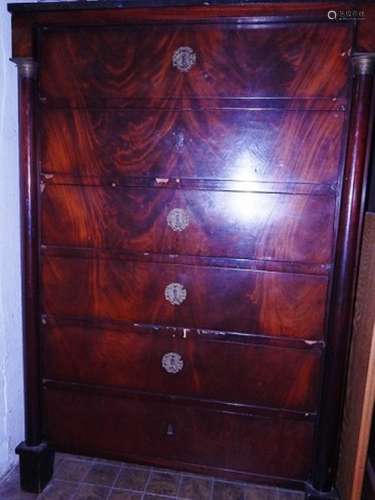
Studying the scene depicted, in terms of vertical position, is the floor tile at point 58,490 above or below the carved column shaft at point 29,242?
below

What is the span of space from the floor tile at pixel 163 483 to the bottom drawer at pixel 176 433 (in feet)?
0.42

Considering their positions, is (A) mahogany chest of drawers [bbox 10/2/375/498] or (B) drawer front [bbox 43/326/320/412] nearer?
(A) mahogany chest of drawers [bbox 10/2/375/498]

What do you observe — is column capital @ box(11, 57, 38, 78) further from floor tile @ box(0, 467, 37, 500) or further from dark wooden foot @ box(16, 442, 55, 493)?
floor tile @ box(0, 467, 37, 500)

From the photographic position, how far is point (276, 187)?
3.80 feet

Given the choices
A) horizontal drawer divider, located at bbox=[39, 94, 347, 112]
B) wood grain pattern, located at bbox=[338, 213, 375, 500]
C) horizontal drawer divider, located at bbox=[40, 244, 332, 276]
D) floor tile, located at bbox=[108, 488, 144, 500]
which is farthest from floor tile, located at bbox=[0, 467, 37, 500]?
horizontal drawer divider, located at bbox=[39, 94, 347, 112]

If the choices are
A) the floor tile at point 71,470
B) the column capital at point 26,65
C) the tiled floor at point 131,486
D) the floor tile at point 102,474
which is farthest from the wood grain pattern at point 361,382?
the column capital at point 26,65

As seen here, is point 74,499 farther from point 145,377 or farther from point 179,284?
point 179,284

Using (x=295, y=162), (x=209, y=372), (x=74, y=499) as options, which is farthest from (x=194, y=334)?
(x=74, y=499)

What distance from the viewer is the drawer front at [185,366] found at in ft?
4.03

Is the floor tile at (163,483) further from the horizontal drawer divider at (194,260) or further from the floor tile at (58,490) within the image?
the horizontal drawer divider at (194,260)

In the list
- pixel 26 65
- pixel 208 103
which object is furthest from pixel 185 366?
pixel 26 65

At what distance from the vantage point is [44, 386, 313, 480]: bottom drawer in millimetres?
1266

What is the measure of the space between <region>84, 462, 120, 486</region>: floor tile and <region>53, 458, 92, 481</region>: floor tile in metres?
0.02

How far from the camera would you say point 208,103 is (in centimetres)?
116
